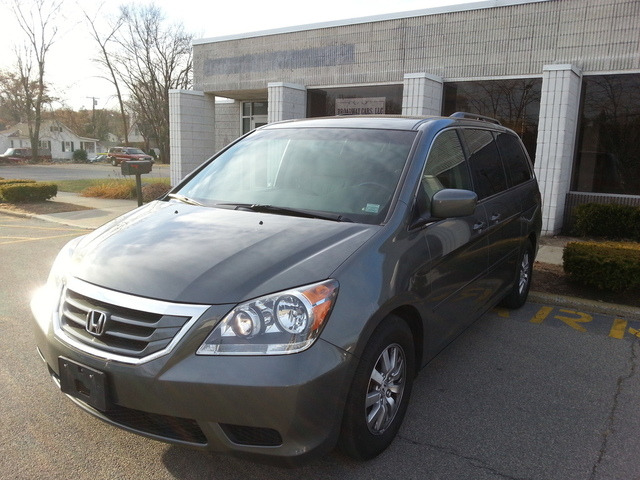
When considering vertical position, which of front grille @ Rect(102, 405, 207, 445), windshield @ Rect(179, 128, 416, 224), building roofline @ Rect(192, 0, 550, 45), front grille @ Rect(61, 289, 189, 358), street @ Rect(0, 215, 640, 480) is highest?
building roofline @ Rect(192, 0, 550, 45)

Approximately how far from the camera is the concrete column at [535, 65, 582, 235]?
9852 mm

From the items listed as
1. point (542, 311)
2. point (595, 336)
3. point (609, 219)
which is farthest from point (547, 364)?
point (609, 219)

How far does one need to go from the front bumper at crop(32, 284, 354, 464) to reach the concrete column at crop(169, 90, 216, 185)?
13804mm

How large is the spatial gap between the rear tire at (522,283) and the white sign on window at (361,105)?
8.35m

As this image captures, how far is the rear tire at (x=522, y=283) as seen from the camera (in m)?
5.25

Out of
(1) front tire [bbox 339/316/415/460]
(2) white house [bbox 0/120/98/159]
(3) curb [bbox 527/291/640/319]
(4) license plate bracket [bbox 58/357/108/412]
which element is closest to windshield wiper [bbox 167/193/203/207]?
(4) license plate bracket [bbox 58/357/108/412]

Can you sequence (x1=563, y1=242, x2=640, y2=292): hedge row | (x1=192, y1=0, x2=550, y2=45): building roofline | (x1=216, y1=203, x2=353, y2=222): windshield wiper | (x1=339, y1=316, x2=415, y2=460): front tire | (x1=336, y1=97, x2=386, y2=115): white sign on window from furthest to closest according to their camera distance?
(x1=336, y1=97, x2=386, y2=115): white sign on window → (x1=192, y1=0, x2=550, y2=45): building roofline → (x1=563, y1=242, x2=640, y2=292): hedge row → (x1=216, y1=203, x2=353, y2=222): windshield wiper → (x1=339, y1=316, x2=415, y2=460): front tire

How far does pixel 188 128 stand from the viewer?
15.9 meters

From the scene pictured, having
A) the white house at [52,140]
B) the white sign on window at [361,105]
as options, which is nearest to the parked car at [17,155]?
the white house at [52,140]

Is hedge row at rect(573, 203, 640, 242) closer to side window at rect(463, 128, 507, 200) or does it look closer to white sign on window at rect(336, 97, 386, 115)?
white sign on window at rect(336, 97, 386, 115)

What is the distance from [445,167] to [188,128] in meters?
13.5

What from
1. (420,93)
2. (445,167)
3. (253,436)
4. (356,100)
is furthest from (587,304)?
(356,100)

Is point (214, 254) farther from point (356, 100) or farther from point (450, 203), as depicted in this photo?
point (356, 100)

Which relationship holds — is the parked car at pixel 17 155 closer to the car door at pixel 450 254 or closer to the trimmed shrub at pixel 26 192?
the trimmed shrub at pixel 26 192
